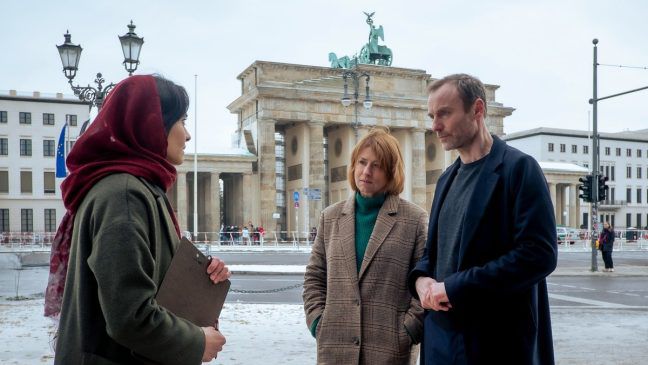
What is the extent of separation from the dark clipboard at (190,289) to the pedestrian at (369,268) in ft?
4.05

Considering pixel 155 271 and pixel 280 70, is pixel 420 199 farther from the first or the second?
pixel 155 271

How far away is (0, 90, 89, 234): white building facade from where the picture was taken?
6712 centimetres

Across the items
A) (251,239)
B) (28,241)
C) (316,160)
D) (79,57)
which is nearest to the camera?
(79,57)

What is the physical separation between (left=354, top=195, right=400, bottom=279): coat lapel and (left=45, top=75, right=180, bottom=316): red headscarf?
61.0 inches

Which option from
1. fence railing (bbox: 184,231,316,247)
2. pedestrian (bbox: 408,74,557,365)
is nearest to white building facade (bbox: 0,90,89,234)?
fence railing (bbox: 184,231,316,247)

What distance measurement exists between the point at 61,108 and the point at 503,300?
71402 millimetres

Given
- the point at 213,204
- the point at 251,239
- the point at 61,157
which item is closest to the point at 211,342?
the point at 61,157

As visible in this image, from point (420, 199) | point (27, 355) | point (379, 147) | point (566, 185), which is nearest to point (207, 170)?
point (420, 199)

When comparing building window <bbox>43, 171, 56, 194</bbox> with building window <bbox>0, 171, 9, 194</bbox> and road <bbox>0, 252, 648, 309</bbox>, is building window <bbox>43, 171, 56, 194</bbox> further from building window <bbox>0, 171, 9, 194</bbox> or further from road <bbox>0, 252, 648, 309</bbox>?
road <bbox>0, 252, 648, 309</bbox>

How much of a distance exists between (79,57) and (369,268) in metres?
14.6

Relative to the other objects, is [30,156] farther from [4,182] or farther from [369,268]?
[369,268]

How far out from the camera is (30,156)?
67.9 metres

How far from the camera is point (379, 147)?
4.04 metres

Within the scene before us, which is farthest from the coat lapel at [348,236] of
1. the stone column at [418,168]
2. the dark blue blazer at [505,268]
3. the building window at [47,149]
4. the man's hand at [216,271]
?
the building window at [47,149]
